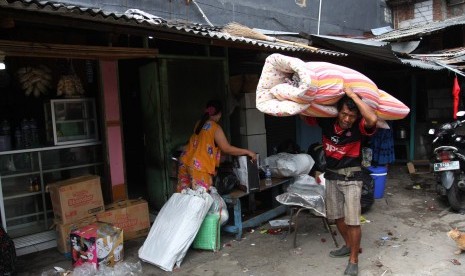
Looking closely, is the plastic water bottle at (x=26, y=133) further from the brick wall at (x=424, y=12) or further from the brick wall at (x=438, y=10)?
the brick wall at (x=438, y=10)

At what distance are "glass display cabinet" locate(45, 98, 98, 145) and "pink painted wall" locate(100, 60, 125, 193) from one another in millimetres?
276

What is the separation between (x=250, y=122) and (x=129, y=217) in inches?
117

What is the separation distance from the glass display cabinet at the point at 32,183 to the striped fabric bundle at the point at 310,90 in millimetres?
3001

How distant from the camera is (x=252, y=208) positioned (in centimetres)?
607

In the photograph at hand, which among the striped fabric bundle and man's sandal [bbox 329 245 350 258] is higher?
the striped fabric bundle

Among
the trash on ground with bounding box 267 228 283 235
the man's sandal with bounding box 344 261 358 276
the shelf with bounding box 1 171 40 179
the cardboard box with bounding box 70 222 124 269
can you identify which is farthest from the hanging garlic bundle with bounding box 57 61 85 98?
the man's sandal with bounding box 344 261 358 276

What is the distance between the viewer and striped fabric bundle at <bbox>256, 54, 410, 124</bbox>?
3.52m

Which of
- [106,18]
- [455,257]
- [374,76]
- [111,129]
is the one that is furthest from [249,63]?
[374,76]

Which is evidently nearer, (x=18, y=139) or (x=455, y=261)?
(x=455, y=261)

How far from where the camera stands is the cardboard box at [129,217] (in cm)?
494

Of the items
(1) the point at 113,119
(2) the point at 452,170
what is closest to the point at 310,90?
(1) the point at 113,119

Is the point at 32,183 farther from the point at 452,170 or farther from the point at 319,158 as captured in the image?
the point at 452,170

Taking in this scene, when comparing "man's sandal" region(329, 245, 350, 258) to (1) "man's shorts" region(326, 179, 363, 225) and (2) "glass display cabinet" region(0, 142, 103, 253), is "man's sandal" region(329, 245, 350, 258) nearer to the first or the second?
(1) "man's shorts" region(326, 179, 363, 225)

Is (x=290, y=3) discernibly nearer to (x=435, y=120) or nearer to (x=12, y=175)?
(x=435, y=120)
